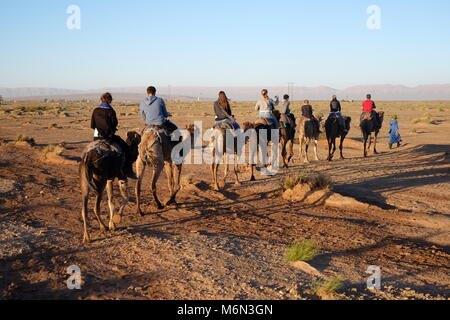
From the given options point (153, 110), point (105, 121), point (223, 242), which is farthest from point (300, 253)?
point (153, 110)

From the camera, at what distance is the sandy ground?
20.6 ft

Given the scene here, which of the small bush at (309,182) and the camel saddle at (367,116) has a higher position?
the camel saddle at (367,116)

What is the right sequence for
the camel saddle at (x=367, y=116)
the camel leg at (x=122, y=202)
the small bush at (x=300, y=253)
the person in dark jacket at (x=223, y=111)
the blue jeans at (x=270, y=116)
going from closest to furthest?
the small bush at (x=300, y=253) → the camel leg at (x=122, y=202) → the person in dark jacket at (x=223, y=111) → the blue jeans at (x=270, y=116) → the camel saddle at (x=367, y=116)

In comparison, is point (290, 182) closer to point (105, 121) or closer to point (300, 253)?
point (300, 253)

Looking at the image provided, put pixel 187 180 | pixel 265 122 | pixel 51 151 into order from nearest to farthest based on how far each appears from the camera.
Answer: pixel 187 180 → pixel 265 122 → pixel 51 151

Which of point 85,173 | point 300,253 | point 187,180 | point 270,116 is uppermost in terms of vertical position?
point 270,116

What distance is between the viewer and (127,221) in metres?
9.66

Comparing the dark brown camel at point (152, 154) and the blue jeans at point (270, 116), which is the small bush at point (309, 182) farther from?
the dark brown camel at point (152, 154)

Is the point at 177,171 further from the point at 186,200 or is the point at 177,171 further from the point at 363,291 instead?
the point at 363,291

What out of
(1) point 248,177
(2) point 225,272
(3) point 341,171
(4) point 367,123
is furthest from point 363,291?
(4) point 367,123

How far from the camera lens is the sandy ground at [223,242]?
629 centimetres

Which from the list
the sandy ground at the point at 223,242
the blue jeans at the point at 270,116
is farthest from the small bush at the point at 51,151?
the blue jeans at the point at 270,116

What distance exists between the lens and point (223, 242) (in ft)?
27.5

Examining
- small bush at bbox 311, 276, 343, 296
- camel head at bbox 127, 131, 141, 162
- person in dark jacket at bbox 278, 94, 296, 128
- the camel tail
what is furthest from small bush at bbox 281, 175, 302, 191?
small bush at bbox 311, 276, 343, 296
